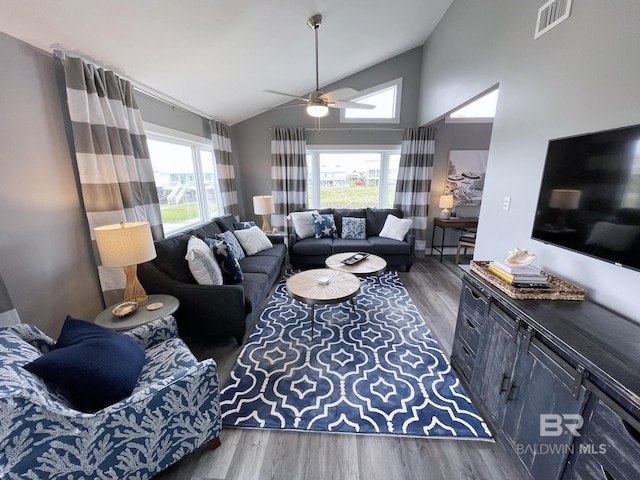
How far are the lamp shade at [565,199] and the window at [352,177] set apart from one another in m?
3.36

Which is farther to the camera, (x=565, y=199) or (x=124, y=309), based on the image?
(x=124, y=309)

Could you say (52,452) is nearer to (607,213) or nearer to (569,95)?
(607,213)

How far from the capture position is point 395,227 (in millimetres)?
4062

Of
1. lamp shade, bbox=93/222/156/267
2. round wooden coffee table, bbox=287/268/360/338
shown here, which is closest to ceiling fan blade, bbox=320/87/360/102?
round wooden coffee table, bbox=287/268/360/338

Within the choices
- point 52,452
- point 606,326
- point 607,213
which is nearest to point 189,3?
point 52,452

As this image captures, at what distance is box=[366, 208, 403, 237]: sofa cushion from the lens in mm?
4348

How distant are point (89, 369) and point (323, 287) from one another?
5.54 ft

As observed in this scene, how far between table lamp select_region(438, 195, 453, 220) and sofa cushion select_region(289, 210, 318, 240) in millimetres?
2268

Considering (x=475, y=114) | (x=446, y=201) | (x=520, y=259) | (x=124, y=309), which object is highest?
(x=475, y=114)

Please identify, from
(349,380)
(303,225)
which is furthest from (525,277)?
(303,225)

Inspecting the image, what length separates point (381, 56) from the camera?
13.1 ft

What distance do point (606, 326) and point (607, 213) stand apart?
514 mm

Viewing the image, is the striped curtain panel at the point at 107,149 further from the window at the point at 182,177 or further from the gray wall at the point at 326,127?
the gray wall at the point at 326,127

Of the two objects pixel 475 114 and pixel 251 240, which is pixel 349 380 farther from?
pixel 475 114
